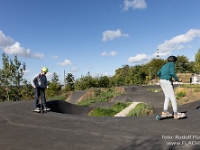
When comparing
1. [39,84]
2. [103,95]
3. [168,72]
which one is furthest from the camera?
[103,95]

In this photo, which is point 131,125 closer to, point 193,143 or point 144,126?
point 144,126

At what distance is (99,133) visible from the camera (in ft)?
13.8

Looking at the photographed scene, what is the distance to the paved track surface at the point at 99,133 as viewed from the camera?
3.47m

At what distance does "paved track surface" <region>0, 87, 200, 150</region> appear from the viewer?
347 cm

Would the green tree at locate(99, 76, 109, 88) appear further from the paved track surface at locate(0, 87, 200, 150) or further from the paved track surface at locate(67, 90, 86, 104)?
the paved track surface at locate(0, 87, 200, 150)

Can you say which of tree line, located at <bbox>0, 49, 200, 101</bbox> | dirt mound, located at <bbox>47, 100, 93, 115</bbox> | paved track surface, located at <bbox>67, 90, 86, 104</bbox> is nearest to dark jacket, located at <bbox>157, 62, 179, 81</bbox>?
dirt mound, located at <bbox>47, 100, 93, 115</bbox>

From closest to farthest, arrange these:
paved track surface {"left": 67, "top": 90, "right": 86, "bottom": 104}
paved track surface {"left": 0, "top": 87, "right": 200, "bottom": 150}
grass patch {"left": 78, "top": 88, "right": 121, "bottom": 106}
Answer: paved track surface {"left": 0, "top": 87, "right": 200, "bottom": 150}
grass patch {"left": 78, "top": 88, "right": 121, "bottom": 106}
paved track surface {"left": 67, "top": 90, "right": 86, "bottom": 104}

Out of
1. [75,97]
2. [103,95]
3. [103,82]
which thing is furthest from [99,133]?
[103,82]

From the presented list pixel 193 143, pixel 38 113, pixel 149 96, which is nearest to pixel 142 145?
pixel 193 143

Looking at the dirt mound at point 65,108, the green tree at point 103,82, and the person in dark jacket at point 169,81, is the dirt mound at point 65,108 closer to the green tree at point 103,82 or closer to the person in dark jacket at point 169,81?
the person in dark jacket at point 169,81

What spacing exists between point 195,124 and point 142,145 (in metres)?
1.95

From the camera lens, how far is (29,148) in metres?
3.50

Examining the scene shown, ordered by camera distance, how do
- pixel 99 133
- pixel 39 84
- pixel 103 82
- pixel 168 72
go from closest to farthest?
pixel 99 133, pixel 168 72, pixel 39 84, pixel 103 82

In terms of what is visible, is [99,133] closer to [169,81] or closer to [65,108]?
[169,81]
